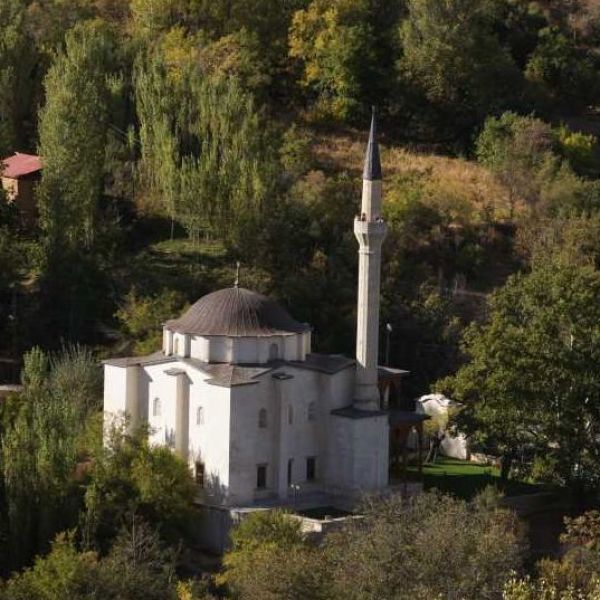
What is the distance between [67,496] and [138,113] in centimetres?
2366

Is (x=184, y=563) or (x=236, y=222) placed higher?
(x=236, y=222)

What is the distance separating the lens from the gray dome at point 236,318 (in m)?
44.7

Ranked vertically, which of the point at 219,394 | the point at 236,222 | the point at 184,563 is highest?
the point at 236,222

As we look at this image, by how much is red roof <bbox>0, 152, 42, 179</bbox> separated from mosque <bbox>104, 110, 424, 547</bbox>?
1549 cm

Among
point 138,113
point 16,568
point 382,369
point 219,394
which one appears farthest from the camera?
point 138,113

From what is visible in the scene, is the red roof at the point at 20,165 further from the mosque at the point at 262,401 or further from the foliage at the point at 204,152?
the mosque at the point at 262,401

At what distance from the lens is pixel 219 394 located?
142 ft

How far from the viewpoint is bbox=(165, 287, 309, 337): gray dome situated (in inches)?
1758

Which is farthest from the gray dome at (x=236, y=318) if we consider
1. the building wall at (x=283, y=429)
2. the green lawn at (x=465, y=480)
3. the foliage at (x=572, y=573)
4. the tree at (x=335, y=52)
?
the tree at (x=335, y=52)

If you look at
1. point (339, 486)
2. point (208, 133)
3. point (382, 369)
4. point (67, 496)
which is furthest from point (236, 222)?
point (67, 496)

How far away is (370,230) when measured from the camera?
45.8m

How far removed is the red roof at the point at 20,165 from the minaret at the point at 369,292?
1647cm

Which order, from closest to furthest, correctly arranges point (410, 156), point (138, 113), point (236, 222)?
point (236, 222) → point (138, 113) → point (410, 156)

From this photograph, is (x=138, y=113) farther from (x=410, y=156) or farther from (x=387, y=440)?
(x=387, y=440)
